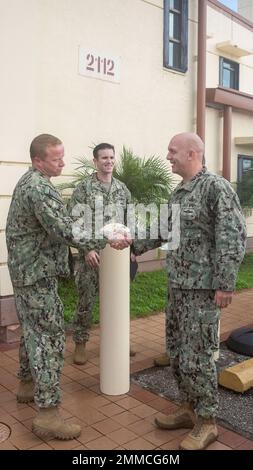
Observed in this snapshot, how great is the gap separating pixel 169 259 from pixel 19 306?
3.31ft

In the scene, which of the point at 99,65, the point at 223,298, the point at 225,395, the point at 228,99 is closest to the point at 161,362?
the point at 225,395

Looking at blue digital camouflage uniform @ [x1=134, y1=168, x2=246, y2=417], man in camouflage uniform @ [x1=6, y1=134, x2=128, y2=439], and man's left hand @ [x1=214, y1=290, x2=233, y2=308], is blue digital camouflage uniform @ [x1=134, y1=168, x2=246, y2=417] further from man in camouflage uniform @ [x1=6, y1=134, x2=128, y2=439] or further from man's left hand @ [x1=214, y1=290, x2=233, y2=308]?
man in camouflage uniform @ [x1=6, y1=134, x2=128, y2=439]

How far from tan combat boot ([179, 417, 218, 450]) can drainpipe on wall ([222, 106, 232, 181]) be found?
698cm

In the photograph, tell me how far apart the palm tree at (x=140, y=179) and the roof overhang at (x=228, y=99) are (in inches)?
122

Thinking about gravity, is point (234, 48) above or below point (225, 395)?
above

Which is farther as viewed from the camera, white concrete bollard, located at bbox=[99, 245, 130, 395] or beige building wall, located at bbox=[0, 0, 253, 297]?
beige building wall, located at bbox=[0, 0, 253, 297]

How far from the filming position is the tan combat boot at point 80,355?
419 cm

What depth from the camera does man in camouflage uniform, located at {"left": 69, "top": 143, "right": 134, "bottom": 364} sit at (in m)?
4.09

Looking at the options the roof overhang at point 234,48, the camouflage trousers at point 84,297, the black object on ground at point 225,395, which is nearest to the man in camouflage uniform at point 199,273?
the black object on ground at point 225,395

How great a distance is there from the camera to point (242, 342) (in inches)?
175

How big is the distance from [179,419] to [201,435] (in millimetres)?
271

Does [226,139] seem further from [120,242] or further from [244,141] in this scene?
[120,242]

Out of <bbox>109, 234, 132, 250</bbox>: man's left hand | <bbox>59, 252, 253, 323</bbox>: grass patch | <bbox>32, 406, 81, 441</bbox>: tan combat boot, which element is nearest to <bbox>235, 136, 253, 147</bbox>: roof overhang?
<bbox>59, 252, 253, 323</bbox>: grass patch
